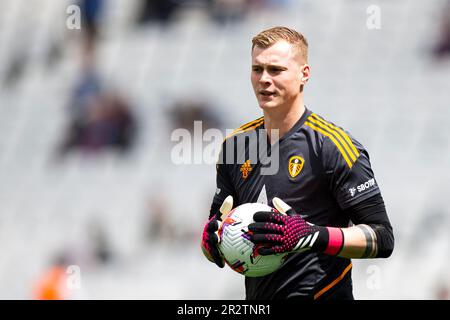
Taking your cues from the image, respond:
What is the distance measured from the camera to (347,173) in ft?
13.1

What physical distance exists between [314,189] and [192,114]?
7.17m

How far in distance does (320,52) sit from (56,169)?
4.18 meters

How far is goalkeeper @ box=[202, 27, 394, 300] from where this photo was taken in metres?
3.90

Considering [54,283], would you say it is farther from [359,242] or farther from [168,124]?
[359,242]

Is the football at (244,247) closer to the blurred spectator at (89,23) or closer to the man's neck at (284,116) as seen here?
the man's neck at (284,116)

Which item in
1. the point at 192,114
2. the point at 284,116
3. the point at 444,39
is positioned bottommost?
the point at 284,116

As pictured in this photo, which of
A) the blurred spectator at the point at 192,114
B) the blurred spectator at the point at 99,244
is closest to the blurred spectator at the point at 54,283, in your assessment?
the blurred spectator at the point at 99,244

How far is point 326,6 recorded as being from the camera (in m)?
12.0

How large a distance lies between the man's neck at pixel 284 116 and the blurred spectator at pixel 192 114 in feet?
21.6

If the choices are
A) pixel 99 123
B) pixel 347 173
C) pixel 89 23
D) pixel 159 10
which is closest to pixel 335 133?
pixel 347 173

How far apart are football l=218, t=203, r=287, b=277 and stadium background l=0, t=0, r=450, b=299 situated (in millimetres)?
5344

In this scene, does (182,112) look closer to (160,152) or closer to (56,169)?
(160,152)

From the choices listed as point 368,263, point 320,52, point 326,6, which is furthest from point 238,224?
point 326,6

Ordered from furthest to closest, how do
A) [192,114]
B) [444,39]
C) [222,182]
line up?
[192,114] → [444,39] → [222,182]
